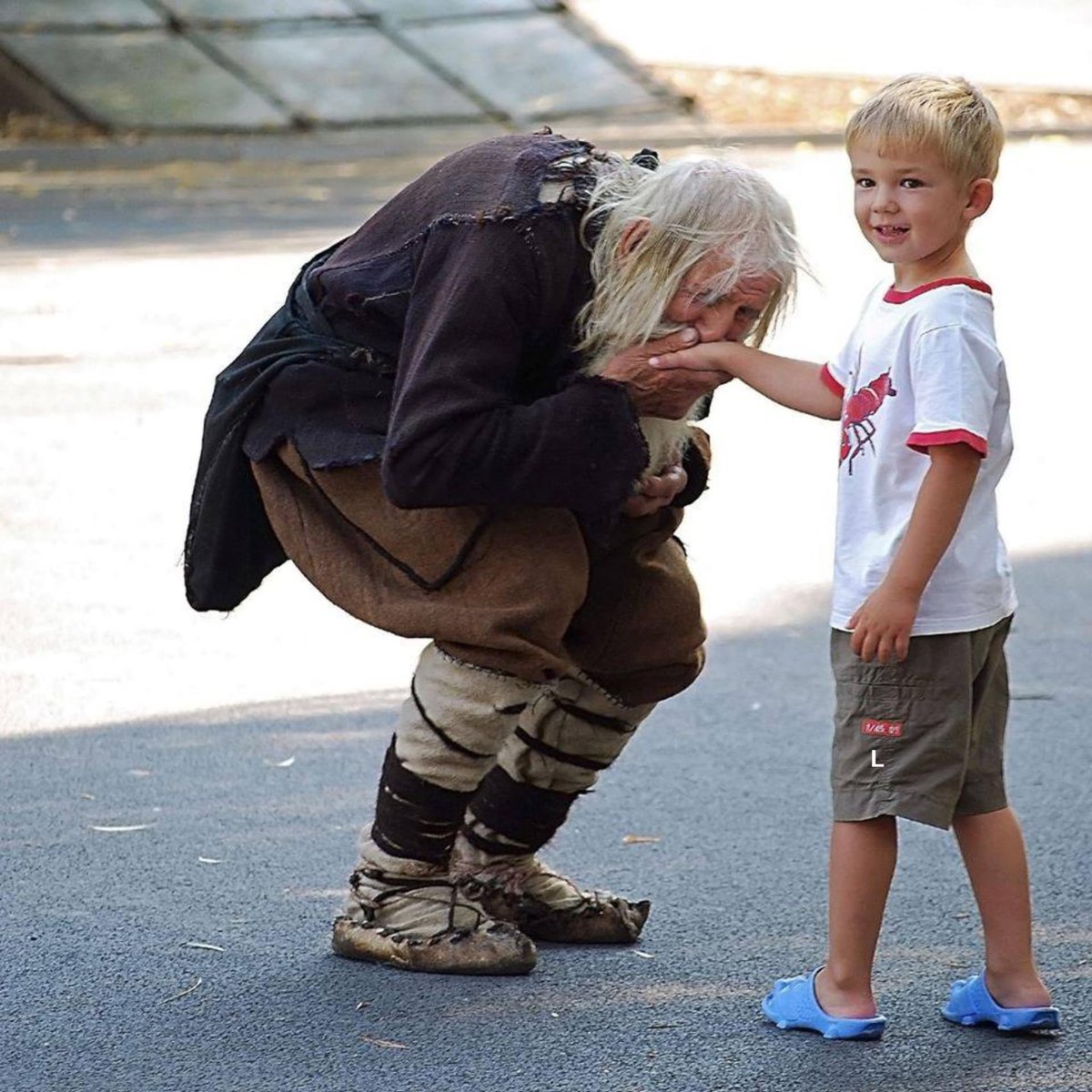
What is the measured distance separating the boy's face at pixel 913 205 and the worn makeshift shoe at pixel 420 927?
47.3 inches

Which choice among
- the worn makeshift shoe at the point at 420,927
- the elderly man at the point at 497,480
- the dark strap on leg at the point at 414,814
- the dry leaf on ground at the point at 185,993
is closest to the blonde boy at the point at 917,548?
the elderly man at the point at 497,480

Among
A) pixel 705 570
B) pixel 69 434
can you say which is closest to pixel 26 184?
pixel 69 434

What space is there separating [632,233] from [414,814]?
948mm

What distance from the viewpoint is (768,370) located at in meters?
2.89

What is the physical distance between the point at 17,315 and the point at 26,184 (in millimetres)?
4811

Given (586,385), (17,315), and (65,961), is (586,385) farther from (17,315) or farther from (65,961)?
(17,315)

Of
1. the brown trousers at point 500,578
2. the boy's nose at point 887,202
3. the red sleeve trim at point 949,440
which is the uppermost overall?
the boy's nose at point 887,202

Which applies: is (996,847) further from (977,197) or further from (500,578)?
(977,197)

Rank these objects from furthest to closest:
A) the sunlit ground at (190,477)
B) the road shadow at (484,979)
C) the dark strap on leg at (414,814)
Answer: the sunlit ground at (190,477) < the dark strap on leg at (414,814) < the road shadow at (484,979)

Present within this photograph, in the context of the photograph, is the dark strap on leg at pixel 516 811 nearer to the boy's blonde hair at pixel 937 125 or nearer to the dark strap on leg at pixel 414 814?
the dark strap on leg at pixel 414 814

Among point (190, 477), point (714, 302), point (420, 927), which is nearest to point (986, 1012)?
point (420, 927)

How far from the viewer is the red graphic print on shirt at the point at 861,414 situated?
9.13ft

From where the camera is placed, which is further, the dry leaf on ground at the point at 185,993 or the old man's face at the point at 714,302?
the dry leaf on ground at the point at 185,993

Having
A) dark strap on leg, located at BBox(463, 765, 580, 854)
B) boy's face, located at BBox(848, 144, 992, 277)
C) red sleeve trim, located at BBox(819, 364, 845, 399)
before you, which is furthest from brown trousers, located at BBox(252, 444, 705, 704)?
boy's face, located at BBox(848, 144, 992, 277)
